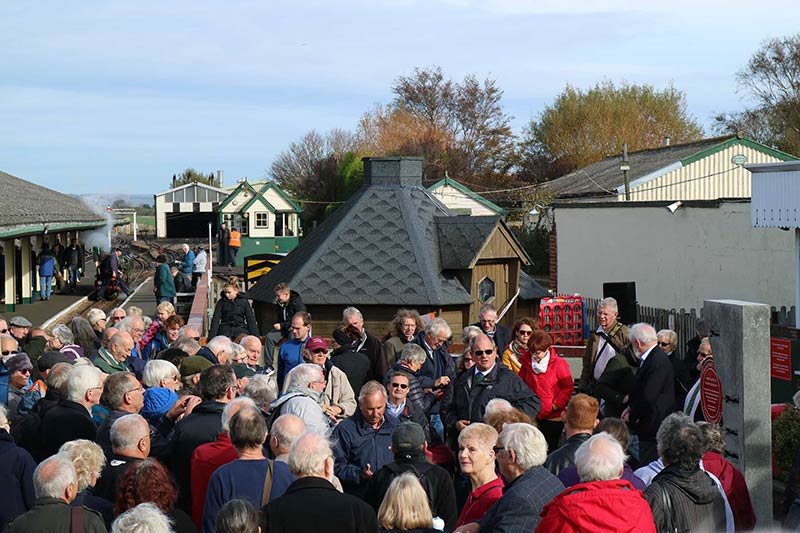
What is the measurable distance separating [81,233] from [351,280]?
93.6ft

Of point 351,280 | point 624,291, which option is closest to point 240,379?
point 351,280

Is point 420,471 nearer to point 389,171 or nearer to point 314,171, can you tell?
point 389,171

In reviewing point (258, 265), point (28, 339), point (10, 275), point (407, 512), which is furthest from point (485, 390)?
point (10, 275)

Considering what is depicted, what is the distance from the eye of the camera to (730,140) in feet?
135

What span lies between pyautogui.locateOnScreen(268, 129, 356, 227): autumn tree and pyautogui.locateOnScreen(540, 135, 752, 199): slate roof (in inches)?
982

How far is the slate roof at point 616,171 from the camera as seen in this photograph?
42250 millimetres

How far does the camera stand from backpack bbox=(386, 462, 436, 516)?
20.0ft

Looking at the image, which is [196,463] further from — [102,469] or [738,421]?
[738,421]

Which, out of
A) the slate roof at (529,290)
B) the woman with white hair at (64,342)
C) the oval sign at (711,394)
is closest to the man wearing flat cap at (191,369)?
the woman with white hair at (64,342)

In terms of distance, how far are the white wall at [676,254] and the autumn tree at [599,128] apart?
43.3 m

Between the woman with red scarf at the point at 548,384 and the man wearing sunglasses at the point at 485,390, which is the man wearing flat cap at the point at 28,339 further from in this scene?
the woman with red scarf at the point at 548,384

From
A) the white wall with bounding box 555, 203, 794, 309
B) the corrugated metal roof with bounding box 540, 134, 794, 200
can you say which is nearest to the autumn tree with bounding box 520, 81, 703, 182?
the corrugated metal roof with bounding box 540, 134, 794, 200

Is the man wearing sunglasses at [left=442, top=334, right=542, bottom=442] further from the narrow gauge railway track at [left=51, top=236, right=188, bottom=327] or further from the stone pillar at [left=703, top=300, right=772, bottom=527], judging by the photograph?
the narrow gauge railway track at [left=51, top=236, right=188, bottom=327]

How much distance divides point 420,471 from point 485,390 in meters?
2.32
